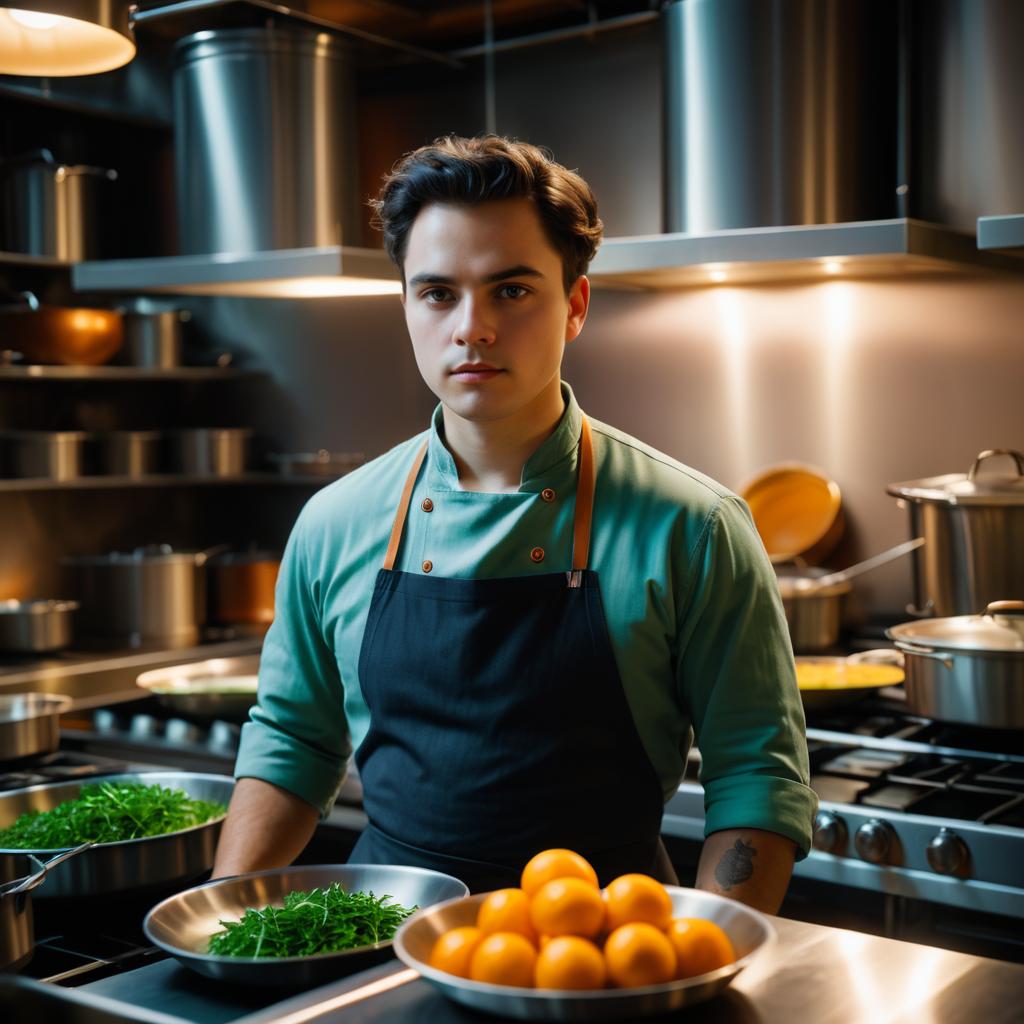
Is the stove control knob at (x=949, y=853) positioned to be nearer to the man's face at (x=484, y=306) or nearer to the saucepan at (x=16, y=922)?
the man's face at (x=484, y=306)

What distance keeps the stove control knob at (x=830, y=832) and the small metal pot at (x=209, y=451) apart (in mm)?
2131

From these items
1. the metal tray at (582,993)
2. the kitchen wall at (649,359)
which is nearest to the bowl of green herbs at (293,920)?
the metal tray at (582,993)

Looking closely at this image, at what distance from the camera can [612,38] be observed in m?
3.29

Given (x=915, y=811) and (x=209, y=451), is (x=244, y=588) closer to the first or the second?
(x=209, y=451)

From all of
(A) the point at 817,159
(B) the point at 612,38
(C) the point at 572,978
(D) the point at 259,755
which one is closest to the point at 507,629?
(D) the point at 259,755

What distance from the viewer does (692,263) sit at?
2.50 m

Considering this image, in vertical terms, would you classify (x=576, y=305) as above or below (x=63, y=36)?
below

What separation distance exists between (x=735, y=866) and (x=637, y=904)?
0.49m

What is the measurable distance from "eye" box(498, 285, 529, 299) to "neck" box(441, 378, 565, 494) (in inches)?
5.4

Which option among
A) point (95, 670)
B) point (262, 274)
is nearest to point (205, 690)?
point (95, 670)

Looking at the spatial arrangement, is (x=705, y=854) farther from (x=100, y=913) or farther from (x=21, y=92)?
(x=21, y=92)

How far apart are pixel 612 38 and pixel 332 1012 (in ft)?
8.93

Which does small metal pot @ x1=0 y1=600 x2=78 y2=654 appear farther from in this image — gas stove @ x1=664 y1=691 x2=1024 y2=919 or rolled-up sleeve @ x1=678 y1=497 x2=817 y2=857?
rolled-up sleeve @ x1=678 y1=497 x2=817 y2=857

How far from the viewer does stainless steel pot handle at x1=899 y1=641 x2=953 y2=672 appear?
2258mm
